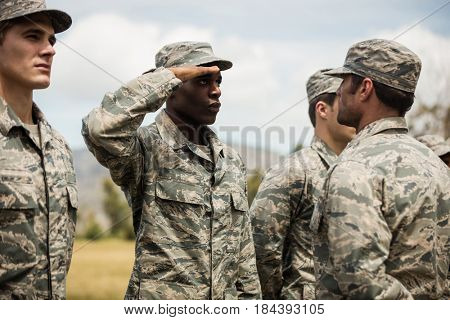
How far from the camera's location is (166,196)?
14.1 feet

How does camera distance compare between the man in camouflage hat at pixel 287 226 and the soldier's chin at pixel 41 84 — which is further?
the man in camouflage hat at pixel 287 226

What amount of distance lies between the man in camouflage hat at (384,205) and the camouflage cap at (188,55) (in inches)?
46.5

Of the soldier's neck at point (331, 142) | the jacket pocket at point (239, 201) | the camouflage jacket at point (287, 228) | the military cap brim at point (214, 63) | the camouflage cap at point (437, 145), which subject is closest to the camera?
the jacket pocket at point (239, 201)

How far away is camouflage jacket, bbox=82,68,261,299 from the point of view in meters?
4.09

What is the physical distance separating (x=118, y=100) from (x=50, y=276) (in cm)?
109

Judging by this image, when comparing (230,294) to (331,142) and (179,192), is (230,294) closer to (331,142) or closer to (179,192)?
(179,192)

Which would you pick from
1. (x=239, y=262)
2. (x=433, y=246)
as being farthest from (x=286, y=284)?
(x=433, y=246)

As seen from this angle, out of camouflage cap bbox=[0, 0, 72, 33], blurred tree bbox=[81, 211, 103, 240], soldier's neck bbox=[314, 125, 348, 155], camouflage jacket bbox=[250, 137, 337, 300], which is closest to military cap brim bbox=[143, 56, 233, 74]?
camouflage jacket bbox=[250, 137, 337, 300]

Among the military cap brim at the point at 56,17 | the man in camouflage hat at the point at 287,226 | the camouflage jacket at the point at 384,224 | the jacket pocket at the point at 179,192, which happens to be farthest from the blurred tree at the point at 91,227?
the camouflage jacket at the point at 384,224

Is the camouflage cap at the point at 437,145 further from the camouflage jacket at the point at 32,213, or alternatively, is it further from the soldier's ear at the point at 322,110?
the camouflage jacket at the point at 32,213

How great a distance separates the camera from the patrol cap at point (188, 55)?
4.71 metres

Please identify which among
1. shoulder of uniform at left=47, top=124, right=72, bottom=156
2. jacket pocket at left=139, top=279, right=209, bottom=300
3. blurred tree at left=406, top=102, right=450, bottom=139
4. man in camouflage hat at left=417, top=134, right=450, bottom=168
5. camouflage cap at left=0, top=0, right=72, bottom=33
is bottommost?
blurred tree at left=406, top=102, right=450, bottom=139

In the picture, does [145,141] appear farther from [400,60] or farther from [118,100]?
[400,60]

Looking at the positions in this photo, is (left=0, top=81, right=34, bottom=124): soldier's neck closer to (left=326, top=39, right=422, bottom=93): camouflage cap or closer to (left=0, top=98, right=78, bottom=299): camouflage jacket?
(left=0, top=98, right=78, bottom=299): camouflage jacket
